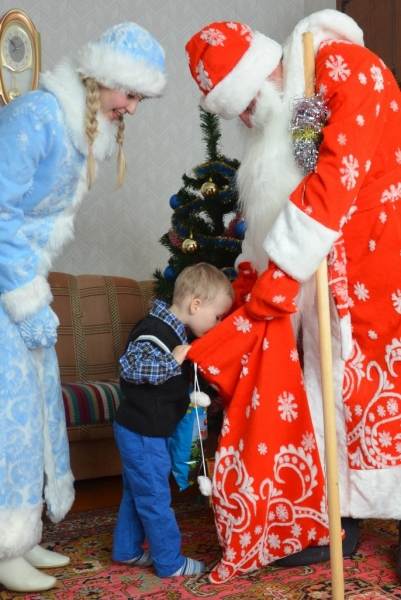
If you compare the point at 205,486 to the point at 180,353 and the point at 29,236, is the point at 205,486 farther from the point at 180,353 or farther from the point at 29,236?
the point at 29,236

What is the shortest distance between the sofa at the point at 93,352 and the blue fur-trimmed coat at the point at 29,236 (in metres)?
1.17

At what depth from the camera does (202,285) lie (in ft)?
7.00

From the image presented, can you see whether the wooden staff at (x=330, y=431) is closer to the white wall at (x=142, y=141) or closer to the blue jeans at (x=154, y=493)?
the blue jeans at (x=154, y=493)

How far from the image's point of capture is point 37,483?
1.94m

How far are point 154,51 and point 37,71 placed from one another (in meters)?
2.34

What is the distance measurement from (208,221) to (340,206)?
106 centimetres

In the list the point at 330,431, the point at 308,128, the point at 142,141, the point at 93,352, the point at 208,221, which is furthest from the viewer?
the point at 142,141

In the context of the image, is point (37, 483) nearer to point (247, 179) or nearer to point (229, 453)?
point (229, 453)

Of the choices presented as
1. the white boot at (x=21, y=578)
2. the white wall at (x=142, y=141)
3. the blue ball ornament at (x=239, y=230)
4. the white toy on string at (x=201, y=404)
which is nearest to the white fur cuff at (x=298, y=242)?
the white toy on string at (x=201, y=404)

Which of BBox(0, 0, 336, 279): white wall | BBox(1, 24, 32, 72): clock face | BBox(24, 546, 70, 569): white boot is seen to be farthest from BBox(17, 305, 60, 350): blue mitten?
BBox(1, 24, 32, 72): clock face

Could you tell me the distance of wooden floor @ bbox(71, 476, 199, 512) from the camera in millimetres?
3016

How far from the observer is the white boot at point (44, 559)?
2184 millimetres

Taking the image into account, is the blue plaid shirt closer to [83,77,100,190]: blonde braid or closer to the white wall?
[83,77,100,190]: blonde braid

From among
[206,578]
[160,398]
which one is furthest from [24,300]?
[206,578]
